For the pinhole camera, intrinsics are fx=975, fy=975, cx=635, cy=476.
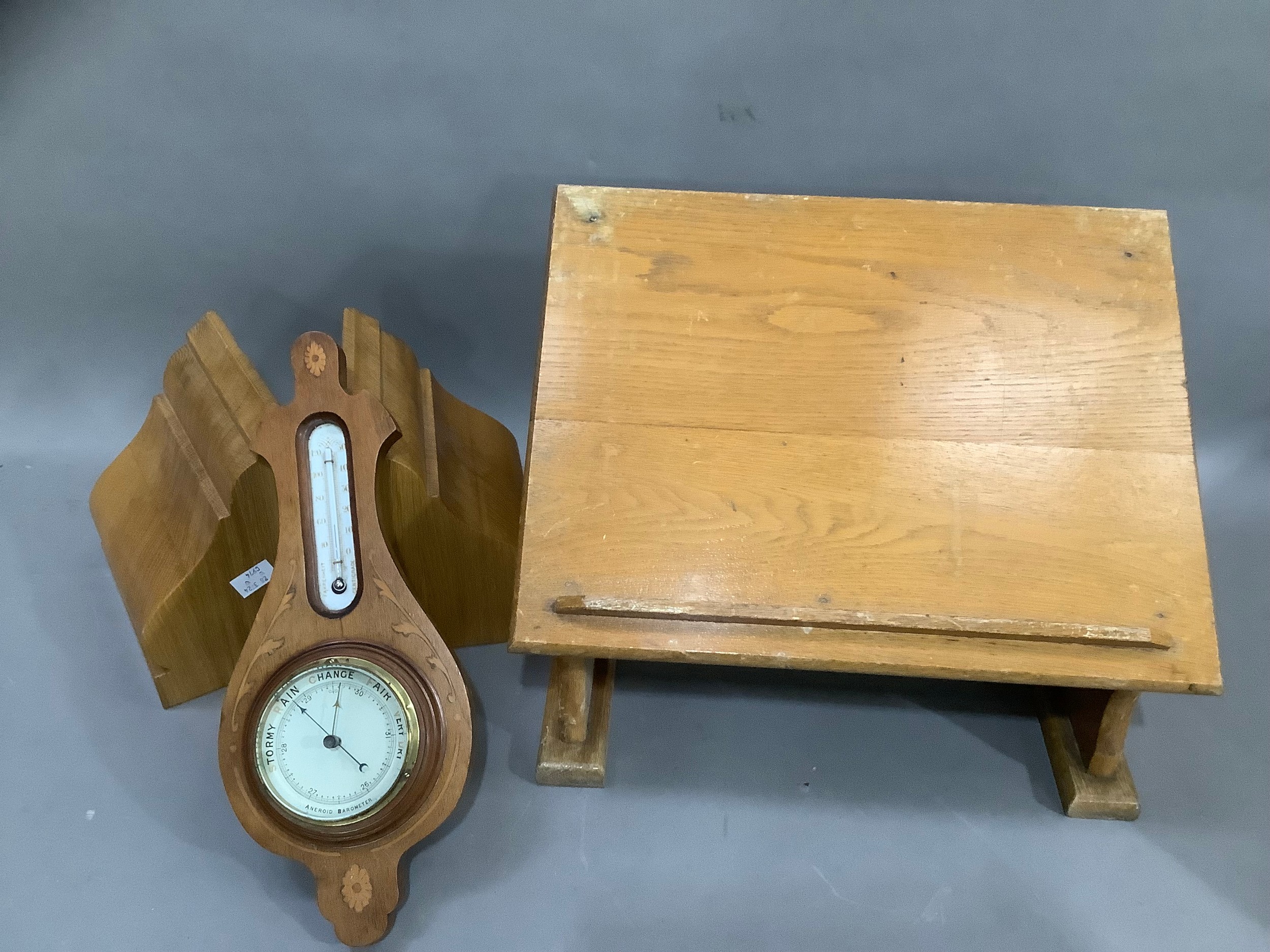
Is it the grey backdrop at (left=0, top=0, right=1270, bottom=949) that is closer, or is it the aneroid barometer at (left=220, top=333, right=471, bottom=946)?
the aneroid barometer at (left=220, top=333, right=471, bottom=946)

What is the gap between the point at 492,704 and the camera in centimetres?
153

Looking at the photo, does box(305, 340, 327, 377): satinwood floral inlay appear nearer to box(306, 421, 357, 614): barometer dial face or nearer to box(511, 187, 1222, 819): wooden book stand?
box(306, 421, 357, 614): barometer dial face

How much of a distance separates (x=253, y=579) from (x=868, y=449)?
0.90 m

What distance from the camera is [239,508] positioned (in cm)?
137

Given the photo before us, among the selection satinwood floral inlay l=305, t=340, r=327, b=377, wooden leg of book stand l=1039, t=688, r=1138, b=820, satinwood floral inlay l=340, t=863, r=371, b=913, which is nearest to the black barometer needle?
satinwood floral inlay l=340, t=863, r=371, b=913

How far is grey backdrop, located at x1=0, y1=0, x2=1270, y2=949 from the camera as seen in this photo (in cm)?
130

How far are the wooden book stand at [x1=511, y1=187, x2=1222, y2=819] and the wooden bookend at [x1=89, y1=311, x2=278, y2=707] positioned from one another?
0.46 meters

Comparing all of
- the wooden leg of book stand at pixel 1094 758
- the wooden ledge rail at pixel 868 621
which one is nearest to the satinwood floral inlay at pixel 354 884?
the wooden ledge rail at pixel 868 621

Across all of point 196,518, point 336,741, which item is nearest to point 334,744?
point 336,741

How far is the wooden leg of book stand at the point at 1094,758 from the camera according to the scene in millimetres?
1348

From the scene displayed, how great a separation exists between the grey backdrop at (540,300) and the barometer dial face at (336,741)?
205mm

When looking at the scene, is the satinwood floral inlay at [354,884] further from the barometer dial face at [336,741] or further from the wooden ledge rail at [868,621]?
the wooden ledge rail at [868,621]

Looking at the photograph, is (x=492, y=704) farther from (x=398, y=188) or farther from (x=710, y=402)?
(x=398, y=188)

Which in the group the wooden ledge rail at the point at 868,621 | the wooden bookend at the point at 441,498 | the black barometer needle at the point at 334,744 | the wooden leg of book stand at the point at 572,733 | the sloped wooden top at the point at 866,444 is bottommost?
the wooden leg of book stand at the point at 572,733
